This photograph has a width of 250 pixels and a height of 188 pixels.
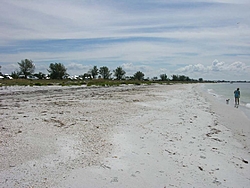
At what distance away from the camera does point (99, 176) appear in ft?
14.0

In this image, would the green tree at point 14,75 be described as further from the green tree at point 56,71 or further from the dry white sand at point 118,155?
the dry white sand at point 118,155

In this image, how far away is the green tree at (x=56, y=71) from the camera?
8225 centimetres

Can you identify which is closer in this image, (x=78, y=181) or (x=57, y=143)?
(x=78, y=181)

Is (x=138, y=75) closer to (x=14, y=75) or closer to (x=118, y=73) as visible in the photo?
(x=118, y=73)

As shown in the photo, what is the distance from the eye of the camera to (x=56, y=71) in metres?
82.2

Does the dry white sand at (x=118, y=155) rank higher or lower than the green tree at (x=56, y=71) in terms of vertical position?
lower

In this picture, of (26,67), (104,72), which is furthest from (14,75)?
(104,72)

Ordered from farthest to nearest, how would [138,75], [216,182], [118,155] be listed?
[138,75], [118,155], [216,182]

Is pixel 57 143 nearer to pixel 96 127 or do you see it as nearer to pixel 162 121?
pixel 96 127

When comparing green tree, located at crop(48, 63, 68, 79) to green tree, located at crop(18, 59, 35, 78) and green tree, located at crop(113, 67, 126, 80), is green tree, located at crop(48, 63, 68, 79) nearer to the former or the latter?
green tree, located at crop(18, 59, 35, 78)

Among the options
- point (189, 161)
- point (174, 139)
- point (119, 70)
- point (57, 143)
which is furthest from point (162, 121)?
point (119, 70)

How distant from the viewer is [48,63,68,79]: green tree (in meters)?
82.2

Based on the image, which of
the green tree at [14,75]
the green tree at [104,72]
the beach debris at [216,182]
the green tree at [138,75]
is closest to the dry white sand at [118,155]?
the beach debris at [216,182]

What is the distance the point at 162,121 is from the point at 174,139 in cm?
278
